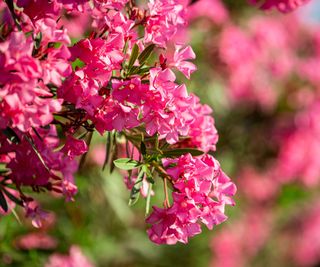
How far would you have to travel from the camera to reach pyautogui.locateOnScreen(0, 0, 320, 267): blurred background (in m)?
2.20

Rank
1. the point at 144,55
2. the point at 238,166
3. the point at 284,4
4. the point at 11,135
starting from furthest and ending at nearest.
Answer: the point at 238,166
the point at 284,4
the point at 144,55
the point at 11,135

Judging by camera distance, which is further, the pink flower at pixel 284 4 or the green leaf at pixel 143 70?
the pink flower at pixel 284 4

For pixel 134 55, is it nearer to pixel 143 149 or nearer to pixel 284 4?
pixel 143 149

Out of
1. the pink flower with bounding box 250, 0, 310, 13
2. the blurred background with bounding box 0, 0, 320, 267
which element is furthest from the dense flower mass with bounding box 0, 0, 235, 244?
the blurred background with bounding box 0, 0, 320, 267

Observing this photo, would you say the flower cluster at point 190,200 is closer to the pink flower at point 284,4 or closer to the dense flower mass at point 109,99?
the dense flower mass at point 109,99

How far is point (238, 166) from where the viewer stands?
3369mm

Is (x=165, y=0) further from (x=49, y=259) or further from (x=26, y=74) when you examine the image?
(x=49, y=259)

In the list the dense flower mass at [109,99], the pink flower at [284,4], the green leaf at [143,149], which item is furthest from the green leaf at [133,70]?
the pink flower at [284,4]

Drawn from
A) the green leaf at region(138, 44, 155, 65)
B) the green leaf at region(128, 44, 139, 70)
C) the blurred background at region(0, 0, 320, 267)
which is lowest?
the blurred background at region(0, 0, 320, 267)

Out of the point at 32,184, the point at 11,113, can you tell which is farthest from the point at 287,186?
the point at 11,113

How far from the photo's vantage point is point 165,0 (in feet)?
3.71

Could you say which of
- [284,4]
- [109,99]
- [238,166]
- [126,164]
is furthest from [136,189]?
[238,166]

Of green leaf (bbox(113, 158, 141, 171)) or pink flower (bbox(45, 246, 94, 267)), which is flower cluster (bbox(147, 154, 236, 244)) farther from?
pink flower (bbox(45, 246, 94, 267))

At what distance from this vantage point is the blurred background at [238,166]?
220 centimetres
